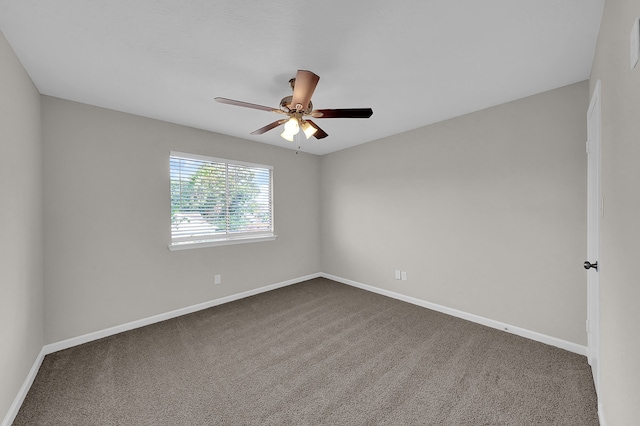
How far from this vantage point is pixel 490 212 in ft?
9.25

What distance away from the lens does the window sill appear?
3.21 m

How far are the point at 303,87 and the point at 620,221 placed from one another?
1.85 m

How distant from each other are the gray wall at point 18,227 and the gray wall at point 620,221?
3.24 meters

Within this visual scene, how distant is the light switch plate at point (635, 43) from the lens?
86 cm

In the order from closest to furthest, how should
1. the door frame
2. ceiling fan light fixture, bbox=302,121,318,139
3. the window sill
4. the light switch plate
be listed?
1. the light switch plate
2. the door frame
3. ceiling fan light fixture, bbox=302,121,318,139
4. the window sill

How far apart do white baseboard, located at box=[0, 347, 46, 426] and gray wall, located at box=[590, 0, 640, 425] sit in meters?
3.26

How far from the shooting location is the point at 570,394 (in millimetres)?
1789

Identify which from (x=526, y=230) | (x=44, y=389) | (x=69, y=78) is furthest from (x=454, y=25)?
(x=44, y=389)

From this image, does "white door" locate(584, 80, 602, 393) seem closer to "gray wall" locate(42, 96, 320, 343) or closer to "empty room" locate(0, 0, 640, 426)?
"empty room" locate(0, 0, 640, 426)

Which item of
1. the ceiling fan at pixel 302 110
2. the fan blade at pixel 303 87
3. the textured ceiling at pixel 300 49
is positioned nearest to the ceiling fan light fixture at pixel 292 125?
the ceiling fan at pixel 302 110

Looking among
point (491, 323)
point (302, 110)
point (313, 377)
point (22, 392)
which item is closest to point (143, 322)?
point (22, 392)

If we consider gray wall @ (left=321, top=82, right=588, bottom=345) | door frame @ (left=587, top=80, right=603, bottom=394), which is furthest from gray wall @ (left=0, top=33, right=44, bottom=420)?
door frame @ (left=587, top=80, right=603, bottom=394)

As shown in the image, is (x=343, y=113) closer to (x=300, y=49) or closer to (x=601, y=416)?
(x=300, y=49)

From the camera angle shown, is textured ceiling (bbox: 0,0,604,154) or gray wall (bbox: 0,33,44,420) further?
gray wall (bbox: 0,33,44,420)
